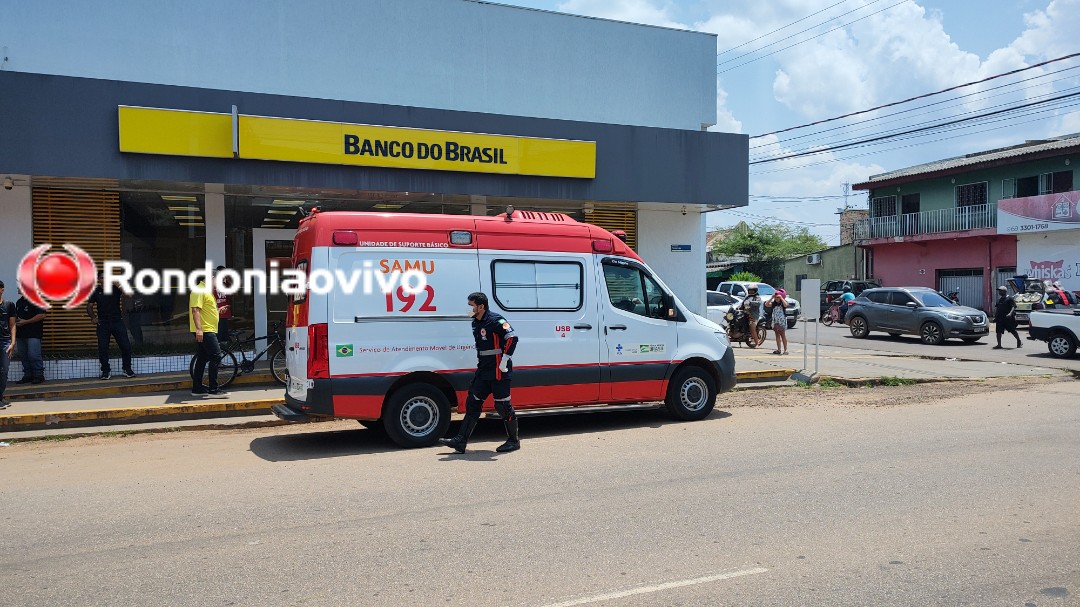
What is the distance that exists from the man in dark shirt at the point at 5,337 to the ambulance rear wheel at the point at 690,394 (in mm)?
8660

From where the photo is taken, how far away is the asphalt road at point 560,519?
4.38m

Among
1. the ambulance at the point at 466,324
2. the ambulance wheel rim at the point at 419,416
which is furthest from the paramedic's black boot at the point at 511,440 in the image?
the ambulance wheel rim at the point at 419,416

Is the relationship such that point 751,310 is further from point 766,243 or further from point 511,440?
point 766,243

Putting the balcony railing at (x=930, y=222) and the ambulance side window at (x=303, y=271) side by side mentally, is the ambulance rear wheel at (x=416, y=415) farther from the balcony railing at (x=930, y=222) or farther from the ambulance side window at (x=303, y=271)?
the balcony railing at (x=930, y=222)

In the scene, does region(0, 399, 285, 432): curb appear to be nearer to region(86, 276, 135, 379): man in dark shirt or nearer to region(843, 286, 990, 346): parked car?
region(86, 276, 135, 379): man in dark shirt

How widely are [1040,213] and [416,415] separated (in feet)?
105

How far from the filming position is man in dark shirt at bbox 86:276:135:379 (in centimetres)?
1234

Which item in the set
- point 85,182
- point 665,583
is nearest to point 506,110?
point 85,182

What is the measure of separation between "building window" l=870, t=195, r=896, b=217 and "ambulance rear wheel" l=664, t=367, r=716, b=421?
34.0 m

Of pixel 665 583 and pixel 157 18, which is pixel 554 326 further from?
pixel 157 18

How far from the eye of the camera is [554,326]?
30.3 ft

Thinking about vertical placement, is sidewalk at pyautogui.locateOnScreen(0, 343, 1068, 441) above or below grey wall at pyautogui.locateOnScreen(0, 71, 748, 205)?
below

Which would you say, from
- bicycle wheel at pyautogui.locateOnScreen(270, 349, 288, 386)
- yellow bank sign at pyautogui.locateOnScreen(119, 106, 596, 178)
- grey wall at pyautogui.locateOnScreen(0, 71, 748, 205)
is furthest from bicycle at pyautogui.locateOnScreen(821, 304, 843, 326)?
bicycle wheel at pyautogui.locateOnScreen(270, 349, 288, 386)

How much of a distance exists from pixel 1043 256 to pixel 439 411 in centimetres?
3175
